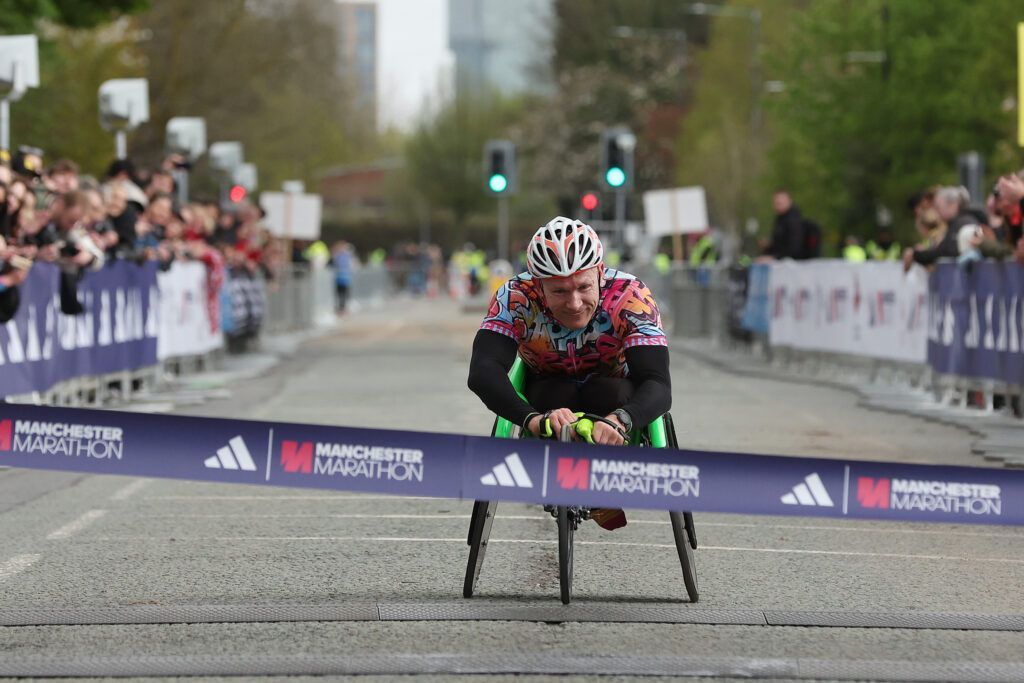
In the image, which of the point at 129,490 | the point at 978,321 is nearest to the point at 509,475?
the point at 129,490

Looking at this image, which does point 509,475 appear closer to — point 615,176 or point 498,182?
point 615,176

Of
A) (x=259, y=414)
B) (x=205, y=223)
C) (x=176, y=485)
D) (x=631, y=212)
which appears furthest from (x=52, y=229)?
(x=631, y=212)

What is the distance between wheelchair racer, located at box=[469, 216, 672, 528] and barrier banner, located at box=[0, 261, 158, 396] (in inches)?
283

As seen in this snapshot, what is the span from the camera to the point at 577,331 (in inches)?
323

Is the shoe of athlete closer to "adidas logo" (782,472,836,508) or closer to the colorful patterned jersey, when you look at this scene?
the colorful patterned jersey

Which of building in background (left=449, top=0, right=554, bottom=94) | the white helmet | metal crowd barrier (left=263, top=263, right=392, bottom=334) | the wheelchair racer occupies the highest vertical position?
building in background (left=449, top=0, right=554, bottom=94)

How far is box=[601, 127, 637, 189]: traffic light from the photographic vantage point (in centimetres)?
3250

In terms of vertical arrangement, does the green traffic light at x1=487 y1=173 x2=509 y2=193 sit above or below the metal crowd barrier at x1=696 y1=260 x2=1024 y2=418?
above

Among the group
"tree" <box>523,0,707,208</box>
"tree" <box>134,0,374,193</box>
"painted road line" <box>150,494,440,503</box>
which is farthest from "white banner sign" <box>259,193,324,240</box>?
"tree" <box>523,0,707,208</box>

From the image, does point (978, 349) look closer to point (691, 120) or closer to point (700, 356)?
point (700, 356)

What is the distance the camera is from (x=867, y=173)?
56281mm

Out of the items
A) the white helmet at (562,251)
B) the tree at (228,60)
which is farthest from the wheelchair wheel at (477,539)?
the tree at (228,60)

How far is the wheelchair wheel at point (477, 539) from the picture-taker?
321 inches

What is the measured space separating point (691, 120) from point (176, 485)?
7710cm
